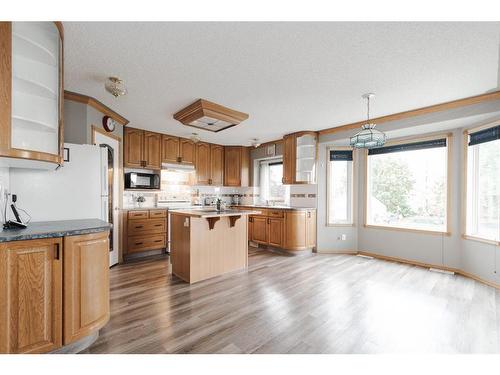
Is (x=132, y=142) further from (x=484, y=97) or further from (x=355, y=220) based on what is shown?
(x=484, y=97)

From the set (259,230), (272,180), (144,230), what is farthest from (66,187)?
(272,180)

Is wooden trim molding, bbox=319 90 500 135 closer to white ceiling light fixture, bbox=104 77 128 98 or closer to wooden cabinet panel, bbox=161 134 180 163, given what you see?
wooden cabinet panel, bbox=161 134 180 163

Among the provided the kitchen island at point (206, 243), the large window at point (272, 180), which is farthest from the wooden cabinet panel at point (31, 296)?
the large window at point (272, 180)

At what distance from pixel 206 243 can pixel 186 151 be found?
2.78m

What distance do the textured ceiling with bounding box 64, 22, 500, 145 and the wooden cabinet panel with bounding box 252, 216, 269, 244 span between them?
2.57m

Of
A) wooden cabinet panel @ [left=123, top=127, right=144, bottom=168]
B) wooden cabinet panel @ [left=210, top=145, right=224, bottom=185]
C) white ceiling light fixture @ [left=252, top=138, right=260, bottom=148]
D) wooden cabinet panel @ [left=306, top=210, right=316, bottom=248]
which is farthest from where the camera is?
wooden cabinet panel @ [left=210, top=145, right=224, bottom=185]

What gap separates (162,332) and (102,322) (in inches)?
18.6

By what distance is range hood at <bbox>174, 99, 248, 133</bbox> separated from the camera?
3.24m

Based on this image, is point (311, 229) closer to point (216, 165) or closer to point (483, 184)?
point (483, 184)

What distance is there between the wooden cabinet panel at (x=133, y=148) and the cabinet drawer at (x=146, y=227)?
107 centimetres

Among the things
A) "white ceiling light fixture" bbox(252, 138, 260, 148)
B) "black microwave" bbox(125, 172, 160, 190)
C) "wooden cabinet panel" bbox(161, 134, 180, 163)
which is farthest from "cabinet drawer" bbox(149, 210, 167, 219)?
"white ceiling light fixture" bbox(252, 138, 260, 148)
